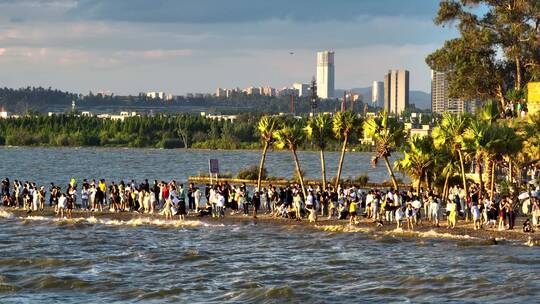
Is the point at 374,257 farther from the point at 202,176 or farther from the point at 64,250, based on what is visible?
the point at 202,176

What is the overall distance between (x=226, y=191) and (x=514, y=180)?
17.8m

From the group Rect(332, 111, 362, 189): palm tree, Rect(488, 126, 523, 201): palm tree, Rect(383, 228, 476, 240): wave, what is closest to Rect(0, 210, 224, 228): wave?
Rect(383, 228, 476, 240): wave

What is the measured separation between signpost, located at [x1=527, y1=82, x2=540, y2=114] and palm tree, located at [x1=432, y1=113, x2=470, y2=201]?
1295cm

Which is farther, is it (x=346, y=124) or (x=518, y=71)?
(x=518, y=71)

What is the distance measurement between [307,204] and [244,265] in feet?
32.6

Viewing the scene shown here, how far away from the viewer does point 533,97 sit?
6925 centimetres

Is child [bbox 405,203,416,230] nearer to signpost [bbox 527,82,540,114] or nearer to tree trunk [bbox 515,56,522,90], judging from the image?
signpost [bbox 527,82,540,114]

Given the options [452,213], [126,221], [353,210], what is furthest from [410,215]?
[126,221]

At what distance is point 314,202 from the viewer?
178 feet

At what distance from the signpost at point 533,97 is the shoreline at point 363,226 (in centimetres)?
1636

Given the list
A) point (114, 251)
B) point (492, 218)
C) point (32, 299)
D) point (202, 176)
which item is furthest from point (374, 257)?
point (202, 176)

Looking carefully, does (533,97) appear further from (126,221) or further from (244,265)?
(244,265)

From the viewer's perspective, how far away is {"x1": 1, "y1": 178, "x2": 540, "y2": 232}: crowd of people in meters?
50.6

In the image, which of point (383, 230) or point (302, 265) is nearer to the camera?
point (302, 265)
